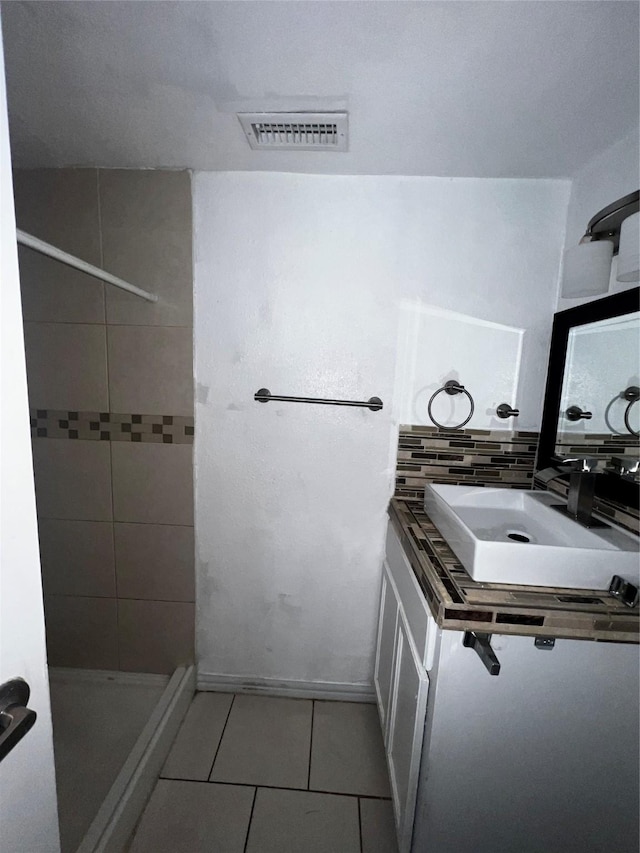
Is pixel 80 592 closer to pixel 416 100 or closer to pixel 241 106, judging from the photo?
pixel 241 106

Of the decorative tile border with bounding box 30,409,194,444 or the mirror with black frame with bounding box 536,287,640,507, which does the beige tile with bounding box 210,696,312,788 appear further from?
the mirror with black frame with bounding box 536,287,640,507

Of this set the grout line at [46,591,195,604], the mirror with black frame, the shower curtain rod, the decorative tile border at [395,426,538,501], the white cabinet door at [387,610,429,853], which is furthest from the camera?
the grout line at [46,591,195,604]

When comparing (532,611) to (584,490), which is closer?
(532,611)

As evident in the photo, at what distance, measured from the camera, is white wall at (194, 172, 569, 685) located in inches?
56.7

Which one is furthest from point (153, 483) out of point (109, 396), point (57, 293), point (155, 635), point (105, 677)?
point (105, 677)

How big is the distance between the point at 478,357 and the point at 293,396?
2.45 feet

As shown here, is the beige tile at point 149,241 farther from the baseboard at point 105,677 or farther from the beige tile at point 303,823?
the beige tile at point 303,823

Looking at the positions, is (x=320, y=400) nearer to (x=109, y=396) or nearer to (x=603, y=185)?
(x=109, y=396)

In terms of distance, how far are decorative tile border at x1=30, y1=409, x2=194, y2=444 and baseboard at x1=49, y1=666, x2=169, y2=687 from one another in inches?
42.3

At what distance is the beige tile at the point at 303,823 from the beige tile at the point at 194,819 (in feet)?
0.15

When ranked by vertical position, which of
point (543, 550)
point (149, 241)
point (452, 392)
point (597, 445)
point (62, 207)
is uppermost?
point (62, 207)

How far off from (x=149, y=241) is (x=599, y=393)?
1688 mm

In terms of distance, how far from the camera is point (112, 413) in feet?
5.10

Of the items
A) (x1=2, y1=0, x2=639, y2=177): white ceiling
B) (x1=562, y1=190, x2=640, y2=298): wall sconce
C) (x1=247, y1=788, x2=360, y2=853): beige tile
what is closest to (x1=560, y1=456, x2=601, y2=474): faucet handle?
(x1=562, y1=190, x2=640, y2=298): wall sconce
